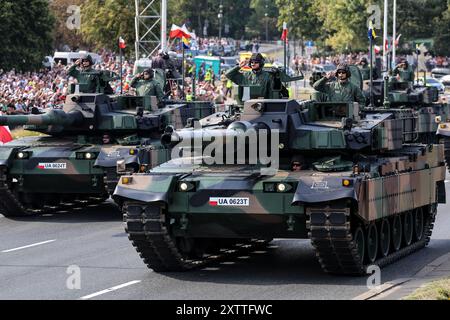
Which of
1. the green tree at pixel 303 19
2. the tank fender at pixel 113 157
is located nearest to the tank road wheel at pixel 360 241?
the tank fender at pixel 113 157

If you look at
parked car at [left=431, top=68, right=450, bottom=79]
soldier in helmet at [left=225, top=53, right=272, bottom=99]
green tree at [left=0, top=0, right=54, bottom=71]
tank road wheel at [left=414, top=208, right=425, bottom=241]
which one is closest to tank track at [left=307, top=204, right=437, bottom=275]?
tank road wheel at [left=414, top=208, right=425, bottom=241]

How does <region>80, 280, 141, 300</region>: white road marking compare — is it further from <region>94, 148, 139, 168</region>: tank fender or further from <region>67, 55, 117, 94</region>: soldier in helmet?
<region>67, 55, 117, 94</region>: soldier in helmet

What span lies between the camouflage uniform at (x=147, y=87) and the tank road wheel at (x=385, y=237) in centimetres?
1097

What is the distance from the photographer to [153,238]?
748 inches

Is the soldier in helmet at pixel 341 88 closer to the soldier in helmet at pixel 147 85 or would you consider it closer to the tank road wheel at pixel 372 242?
the tank road wheel at pixel 372 242

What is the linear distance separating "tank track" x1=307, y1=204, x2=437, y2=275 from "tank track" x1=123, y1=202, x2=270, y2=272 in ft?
7.02

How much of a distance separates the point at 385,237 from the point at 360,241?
1.71 meters

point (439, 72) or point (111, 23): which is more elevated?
point (111, 23)

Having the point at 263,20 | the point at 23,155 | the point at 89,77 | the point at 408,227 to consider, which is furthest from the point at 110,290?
the point at 263,20

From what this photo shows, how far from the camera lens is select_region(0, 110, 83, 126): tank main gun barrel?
21589mm

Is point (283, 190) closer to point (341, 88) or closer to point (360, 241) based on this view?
point (360, 241)

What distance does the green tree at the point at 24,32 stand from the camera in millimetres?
55906
